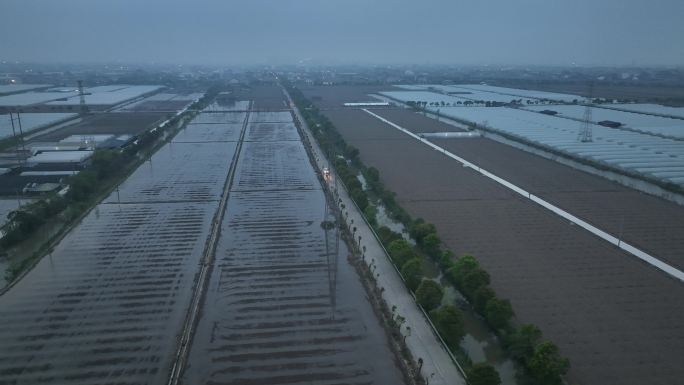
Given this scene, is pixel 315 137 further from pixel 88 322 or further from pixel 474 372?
pixel 474 372

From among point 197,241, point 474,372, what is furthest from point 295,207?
point 474,372

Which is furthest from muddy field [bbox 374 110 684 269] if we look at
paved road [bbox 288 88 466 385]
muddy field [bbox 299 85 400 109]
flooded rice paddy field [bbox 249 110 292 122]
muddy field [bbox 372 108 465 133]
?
muddy field [bbox 299 85 400 109]

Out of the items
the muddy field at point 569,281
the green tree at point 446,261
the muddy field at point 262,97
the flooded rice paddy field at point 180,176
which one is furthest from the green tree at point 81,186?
the muddy field at point 262,97

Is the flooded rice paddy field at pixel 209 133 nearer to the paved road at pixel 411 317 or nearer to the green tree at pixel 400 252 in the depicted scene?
the paved road at pixel 411 317

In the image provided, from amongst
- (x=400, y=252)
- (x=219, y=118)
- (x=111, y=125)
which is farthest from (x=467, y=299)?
(x=219, y=118)

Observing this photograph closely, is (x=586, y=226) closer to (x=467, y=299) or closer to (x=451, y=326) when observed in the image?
(x=467, y=299)

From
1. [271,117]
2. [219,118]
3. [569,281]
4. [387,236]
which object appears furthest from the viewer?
[271,117]
